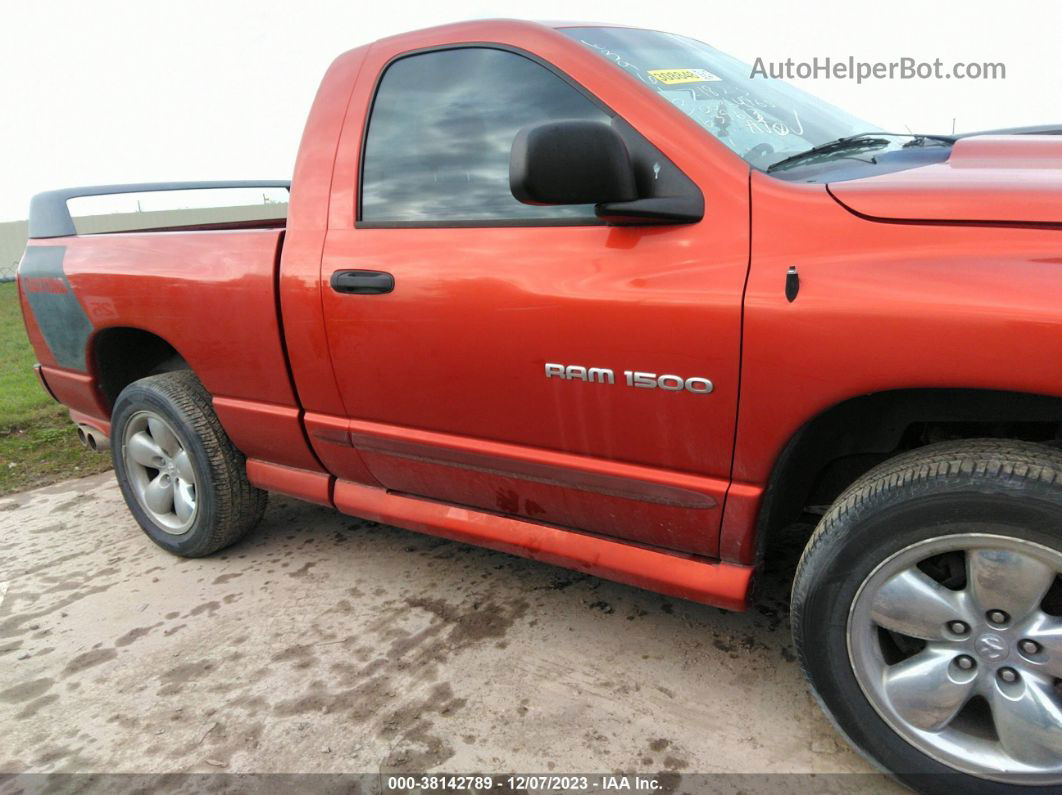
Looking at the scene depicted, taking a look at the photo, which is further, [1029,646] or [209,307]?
[209,307]

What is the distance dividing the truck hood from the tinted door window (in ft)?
2.15

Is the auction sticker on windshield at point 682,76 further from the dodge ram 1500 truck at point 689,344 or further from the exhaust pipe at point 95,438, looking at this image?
the exhaust pipe at point 95,438

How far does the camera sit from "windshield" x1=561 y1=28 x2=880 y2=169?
1.94 m

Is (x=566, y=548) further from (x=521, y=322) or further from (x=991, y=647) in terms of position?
(x=991, y=647)

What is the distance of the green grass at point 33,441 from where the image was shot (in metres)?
4.34

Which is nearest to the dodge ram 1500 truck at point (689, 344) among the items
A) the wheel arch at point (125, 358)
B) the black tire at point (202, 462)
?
the black tire at point (202, 462)

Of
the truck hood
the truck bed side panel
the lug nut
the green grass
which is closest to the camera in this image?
the truck hood

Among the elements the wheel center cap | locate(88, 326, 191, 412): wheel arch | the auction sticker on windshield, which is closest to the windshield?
the auction sticker on windshield

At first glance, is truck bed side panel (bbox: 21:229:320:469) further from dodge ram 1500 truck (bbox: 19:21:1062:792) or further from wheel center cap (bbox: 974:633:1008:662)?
wheel center cap (bbox: 974:633:1008:662)

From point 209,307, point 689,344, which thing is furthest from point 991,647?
point 209,307

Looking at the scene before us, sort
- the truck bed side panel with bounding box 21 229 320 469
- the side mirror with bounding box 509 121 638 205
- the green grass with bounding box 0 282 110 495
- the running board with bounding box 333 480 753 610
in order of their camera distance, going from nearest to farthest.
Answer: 1. the side mirror with bounding box 509 121 638 205
2. the running board with bounding box 333 480 753 610
3. the truck bed side panel with bounding box 21 229 320 469
4. the green grass with bounding box 0 282 110 495

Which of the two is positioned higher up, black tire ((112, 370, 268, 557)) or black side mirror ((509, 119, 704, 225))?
black side mirror ((509, 119, 704, 225))

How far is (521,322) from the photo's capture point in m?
1.95

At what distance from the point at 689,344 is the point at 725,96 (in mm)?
868
